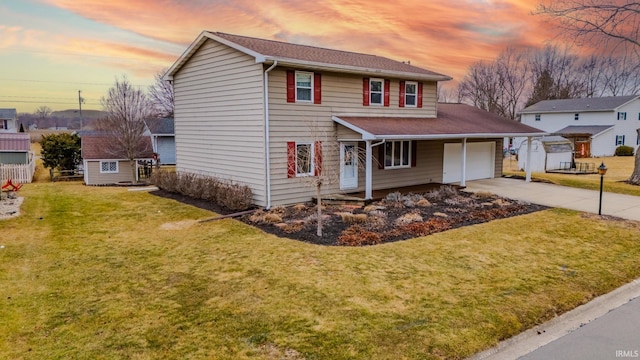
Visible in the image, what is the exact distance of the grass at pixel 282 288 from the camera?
5230 millimetres

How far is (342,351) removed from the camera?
498 cm

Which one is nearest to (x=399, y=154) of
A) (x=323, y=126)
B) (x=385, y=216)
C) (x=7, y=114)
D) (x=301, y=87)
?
(x=323, y=126)

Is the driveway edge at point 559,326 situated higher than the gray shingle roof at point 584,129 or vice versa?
the gray shingle roof at point 584,129

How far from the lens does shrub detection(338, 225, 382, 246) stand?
984cm

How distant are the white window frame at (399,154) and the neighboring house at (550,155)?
1283cm

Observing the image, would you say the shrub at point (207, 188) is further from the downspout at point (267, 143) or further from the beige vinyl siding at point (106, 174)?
the beige vinyl siding at point (106, 174)

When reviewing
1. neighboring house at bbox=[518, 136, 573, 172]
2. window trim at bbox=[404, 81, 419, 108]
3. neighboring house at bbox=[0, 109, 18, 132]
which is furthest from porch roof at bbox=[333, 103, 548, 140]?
neighboring house at bbox=[0, 109, 18, 132]

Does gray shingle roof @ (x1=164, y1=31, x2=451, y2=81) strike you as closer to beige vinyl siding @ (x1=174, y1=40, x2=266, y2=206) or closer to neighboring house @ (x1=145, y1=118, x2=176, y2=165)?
beige vinyl siding @ (x1=174, y1=40, x2=266, y2=206)

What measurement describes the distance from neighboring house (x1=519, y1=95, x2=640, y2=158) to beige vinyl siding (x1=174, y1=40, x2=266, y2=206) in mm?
36582

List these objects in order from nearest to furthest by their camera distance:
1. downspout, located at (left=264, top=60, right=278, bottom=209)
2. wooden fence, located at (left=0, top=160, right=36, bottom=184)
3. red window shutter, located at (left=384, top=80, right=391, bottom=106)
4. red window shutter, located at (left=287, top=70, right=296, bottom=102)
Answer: downspout, located at (left=264, top=60, right=278, bottom=209), red window shutter, located at (left=287, top=70, right=296, bottom=102), red window shutter, located at (left=384, top=80, right=391, bottom=106), wooden fence, located at (left=0, top=160, right=36, bottom=184)

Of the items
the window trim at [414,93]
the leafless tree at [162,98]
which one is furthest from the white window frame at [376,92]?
the leafless tree at [162,98]

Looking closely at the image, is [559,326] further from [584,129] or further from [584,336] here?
[584,129]

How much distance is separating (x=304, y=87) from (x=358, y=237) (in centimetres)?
663

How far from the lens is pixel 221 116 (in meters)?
15.6
